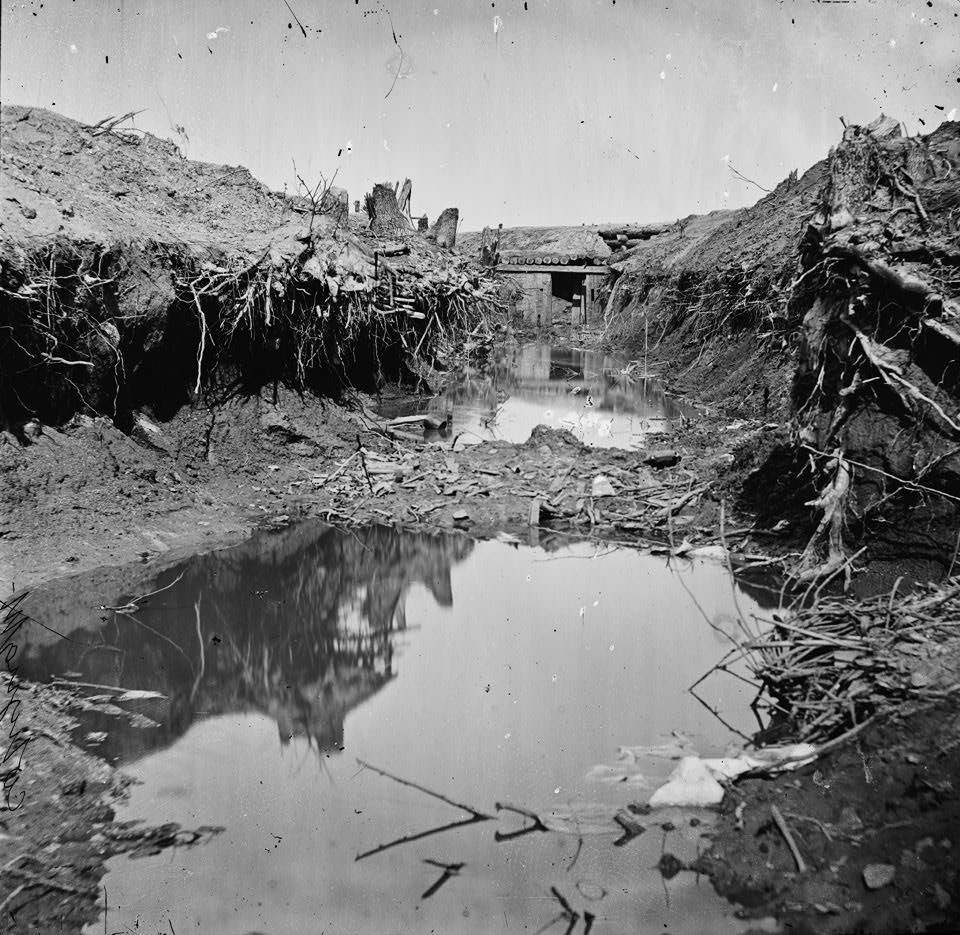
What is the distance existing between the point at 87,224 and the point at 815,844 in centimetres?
969

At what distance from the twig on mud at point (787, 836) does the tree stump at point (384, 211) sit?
61.9 feet

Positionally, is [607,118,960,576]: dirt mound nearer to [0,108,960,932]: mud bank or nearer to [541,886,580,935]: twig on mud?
[0,108,960,932]: mud bank

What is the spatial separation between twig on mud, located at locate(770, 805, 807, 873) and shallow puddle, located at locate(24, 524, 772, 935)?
14.6 inches

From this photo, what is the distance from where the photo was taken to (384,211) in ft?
70.3

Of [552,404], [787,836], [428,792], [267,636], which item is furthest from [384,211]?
[787,836]

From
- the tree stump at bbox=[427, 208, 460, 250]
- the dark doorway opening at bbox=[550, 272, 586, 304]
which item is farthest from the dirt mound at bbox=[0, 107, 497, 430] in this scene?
the dark doorway opening at bbox=[550, 272, 586, 304]

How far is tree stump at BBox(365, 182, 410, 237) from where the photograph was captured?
2111 centimetres

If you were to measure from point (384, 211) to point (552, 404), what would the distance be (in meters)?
7.32

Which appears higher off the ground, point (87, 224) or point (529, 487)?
point (87, 224)

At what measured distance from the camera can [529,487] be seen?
10609 millimetres

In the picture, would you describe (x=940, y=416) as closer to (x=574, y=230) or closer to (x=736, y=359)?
(x=736, y=359)

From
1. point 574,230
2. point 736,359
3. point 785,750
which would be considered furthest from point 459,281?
point 574,230

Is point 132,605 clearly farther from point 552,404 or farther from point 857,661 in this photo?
point 552,404

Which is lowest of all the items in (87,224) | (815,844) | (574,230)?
(815,844)
